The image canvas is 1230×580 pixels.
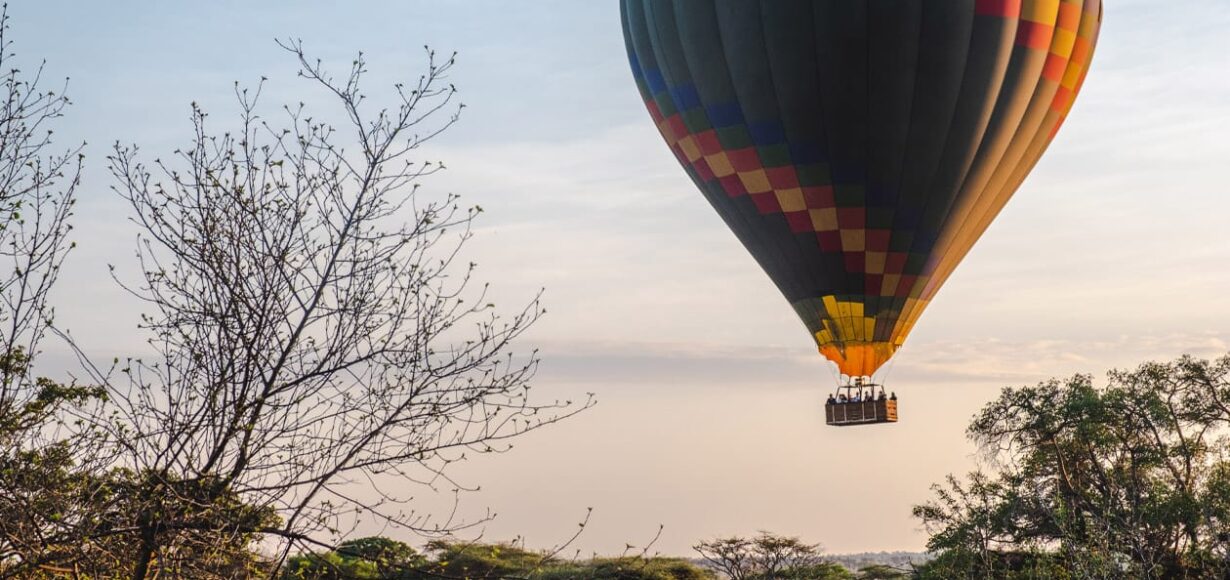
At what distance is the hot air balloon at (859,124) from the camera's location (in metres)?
22.7

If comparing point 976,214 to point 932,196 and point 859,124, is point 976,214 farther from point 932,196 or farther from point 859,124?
point 859,124

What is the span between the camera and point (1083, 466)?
36531 mm

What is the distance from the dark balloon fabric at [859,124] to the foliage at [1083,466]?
11726 millimetres

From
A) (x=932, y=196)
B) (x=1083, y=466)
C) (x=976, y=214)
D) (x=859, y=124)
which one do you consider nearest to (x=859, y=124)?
(x=859, y=124)

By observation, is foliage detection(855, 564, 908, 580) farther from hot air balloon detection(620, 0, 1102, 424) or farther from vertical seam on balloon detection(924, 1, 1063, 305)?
hot air balloon detection(620, 0, 1102, 424)

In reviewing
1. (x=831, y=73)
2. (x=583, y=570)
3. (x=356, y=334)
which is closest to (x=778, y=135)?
(x=831, y=73)

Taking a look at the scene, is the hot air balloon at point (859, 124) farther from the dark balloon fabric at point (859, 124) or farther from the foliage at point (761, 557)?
the foliage at point (761, 557)

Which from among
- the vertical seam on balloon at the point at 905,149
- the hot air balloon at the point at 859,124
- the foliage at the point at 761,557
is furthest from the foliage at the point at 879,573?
the vertical seam on balloon at the point at 905,149

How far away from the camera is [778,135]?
23.5m

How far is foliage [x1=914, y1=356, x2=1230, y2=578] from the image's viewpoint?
33.8 metres

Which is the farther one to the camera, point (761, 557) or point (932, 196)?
point (761, 557)

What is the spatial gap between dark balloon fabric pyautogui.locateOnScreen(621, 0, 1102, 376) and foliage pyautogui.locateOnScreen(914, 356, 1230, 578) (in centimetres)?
1173

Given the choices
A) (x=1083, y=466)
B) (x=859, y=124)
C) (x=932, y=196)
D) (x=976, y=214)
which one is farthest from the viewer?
(x=1083, y=466)

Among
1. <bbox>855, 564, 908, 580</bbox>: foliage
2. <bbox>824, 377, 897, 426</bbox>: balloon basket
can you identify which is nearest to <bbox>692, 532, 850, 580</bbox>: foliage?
<bbox>855, 564, 908, 580</bbox>: foliage
